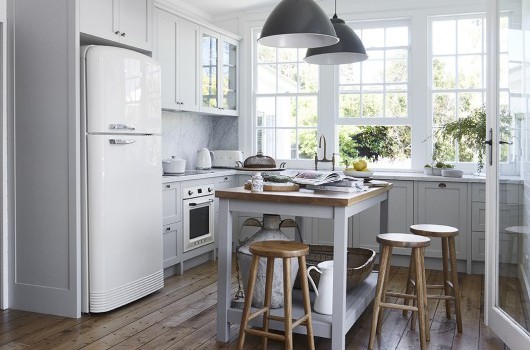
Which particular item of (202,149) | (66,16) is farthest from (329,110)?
(66,16)

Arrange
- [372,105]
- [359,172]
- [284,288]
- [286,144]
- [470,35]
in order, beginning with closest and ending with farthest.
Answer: [284,288] → [359,172] → [470,35] → [372,105] → [286,144]

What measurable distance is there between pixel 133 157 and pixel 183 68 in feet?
5.43

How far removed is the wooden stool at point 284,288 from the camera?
2947mm

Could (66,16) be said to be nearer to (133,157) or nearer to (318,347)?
(133,157)

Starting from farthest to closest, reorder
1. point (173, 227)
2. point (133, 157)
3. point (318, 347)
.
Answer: point (173, 227), point (133, 157), point (318, 347)

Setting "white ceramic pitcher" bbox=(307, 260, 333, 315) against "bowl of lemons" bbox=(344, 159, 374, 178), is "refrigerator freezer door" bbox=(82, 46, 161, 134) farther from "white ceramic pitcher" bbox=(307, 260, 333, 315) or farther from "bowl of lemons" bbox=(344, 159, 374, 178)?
"white ceramic pitcher" bbox=(307, 260, 333, 315)

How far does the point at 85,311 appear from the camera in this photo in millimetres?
3926

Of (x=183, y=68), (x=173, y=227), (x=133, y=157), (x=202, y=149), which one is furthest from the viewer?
(x=202, y=149)

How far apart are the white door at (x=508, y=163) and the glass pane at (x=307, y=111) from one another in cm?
300

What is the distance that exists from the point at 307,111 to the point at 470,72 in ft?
5.91

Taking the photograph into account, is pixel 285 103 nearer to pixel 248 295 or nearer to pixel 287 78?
pixel 287 78

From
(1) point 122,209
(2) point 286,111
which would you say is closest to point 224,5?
(2) point 286,111

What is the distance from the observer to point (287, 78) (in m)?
6.59

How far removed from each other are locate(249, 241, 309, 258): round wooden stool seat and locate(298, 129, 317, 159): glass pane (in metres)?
3.38
